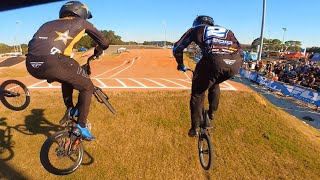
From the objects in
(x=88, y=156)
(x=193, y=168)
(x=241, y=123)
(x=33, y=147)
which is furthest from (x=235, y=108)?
(x=33, y=147)

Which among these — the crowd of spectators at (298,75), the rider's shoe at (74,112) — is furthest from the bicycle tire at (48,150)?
the crowd of spectators at (298,75)

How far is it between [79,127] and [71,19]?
79.7 inches

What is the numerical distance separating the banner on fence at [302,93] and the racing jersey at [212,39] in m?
15.9

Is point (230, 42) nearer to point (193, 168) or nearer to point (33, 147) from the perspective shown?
point (193, 168)

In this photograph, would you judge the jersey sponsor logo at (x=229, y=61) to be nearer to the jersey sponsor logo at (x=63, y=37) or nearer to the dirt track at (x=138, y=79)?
the jersey sponsor logo at (x=63, y=37)

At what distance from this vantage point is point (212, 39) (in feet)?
16.6

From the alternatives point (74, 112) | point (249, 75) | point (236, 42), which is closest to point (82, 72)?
point (74, 112)

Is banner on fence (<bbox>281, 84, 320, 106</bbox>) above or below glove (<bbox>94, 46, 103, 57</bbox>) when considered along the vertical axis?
below

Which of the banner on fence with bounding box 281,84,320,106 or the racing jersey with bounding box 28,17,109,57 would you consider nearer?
the racing jersey with bounding box 28,17,109,57

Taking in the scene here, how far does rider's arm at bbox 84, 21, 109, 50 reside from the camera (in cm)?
497

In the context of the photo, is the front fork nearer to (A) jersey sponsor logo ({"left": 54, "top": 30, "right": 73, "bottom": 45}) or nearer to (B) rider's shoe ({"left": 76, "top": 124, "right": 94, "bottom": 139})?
(B) rider's shoe ({"left": 76, "top": 124, "right": 94, "bottom": 139})

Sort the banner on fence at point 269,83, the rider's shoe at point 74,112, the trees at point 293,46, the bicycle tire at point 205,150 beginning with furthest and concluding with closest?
A: the trees at point 293,46, the banner on fence at point 269,83, the bicycle tire at point 205,150, the rider's shoe at point 74,112

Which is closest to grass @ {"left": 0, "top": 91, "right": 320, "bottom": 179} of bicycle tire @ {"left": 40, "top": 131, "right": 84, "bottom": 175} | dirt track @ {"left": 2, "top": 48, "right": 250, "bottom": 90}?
dirt track @ {"left": 2, "top": 48, "right": 250, "bottom": 90}

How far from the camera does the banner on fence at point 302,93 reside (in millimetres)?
18375
